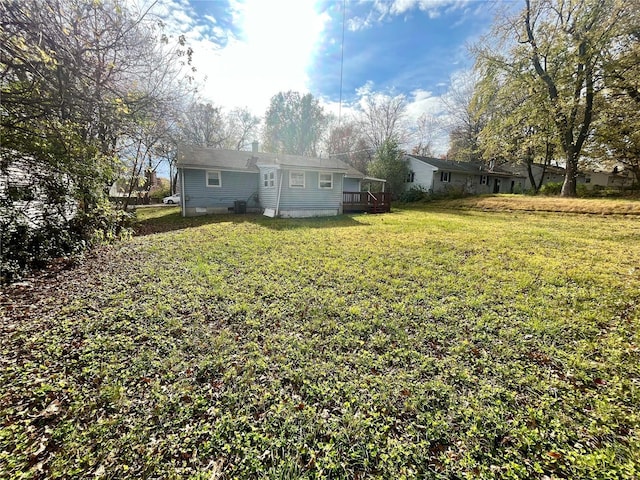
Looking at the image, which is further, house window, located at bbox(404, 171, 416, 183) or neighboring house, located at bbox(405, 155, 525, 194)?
house window, located at bbox(404, 171, 416, 183)

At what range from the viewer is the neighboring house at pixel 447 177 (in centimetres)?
2351

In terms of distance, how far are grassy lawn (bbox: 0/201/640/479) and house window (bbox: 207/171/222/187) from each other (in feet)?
32.4

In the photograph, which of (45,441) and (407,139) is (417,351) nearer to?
(45,441)

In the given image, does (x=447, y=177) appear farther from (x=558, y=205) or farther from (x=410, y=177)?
(x=558, y=205)

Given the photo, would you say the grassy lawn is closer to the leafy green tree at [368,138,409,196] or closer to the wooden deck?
the wooden deck

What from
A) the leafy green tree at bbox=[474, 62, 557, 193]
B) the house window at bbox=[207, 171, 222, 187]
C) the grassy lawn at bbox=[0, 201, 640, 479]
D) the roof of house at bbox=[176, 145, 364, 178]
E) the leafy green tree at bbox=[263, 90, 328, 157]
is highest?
the leafy green tree at bbox=[263, 90, 328, 157]

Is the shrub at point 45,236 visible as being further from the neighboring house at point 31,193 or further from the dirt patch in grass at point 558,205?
the dirt patch in grass at point 558,205

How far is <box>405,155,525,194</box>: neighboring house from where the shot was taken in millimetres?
23511

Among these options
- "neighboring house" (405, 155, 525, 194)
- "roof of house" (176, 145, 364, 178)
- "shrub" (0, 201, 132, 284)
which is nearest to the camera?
"shrub" (0, 201, 132, 284)

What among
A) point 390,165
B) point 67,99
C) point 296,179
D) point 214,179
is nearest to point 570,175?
point 390,165

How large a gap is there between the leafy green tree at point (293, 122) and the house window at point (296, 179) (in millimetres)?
22966

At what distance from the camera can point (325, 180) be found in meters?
14.1

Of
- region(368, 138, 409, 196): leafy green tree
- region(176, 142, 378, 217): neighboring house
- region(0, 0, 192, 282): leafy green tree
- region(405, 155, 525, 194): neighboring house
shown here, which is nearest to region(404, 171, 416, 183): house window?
region(405, 155, 525, 194): neighboring house

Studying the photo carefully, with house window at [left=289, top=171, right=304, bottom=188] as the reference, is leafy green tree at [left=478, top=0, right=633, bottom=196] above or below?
above
